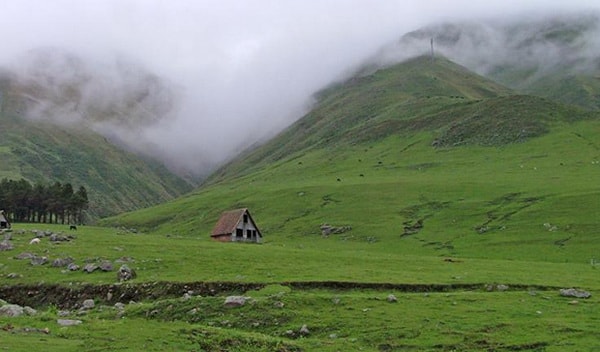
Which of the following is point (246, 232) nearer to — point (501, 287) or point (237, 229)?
point (237, 229)

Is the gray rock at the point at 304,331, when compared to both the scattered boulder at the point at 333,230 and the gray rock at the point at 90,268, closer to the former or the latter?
the gray rock at the point at 90,268

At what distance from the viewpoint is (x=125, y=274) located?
49.6 m

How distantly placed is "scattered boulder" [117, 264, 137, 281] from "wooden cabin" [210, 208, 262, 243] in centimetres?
4632

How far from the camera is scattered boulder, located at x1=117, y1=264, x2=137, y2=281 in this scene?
4931cm

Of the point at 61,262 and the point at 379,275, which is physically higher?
the point at 61,262

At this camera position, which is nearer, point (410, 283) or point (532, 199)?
point (410, 283)

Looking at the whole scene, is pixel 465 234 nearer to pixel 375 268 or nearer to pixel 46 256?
pixel 375 268

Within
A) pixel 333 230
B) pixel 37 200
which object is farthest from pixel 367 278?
pixel 37 200

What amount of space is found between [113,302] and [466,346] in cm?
2628

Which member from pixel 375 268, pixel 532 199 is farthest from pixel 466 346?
pixel 532 199

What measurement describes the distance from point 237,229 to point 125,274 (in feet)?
158

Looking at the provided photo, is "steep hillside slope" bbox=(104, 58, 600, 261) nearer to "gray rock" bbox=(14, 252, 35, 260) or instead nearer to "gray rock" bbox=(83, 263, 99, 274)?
"gray rock" bbox=(83, 263, 99, 274)

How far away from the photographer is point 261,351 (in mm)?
28594

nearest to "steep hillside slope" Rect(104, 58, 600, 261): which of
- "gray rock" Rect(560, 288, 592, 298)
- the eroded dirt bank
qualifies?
the eroded dirt bank
